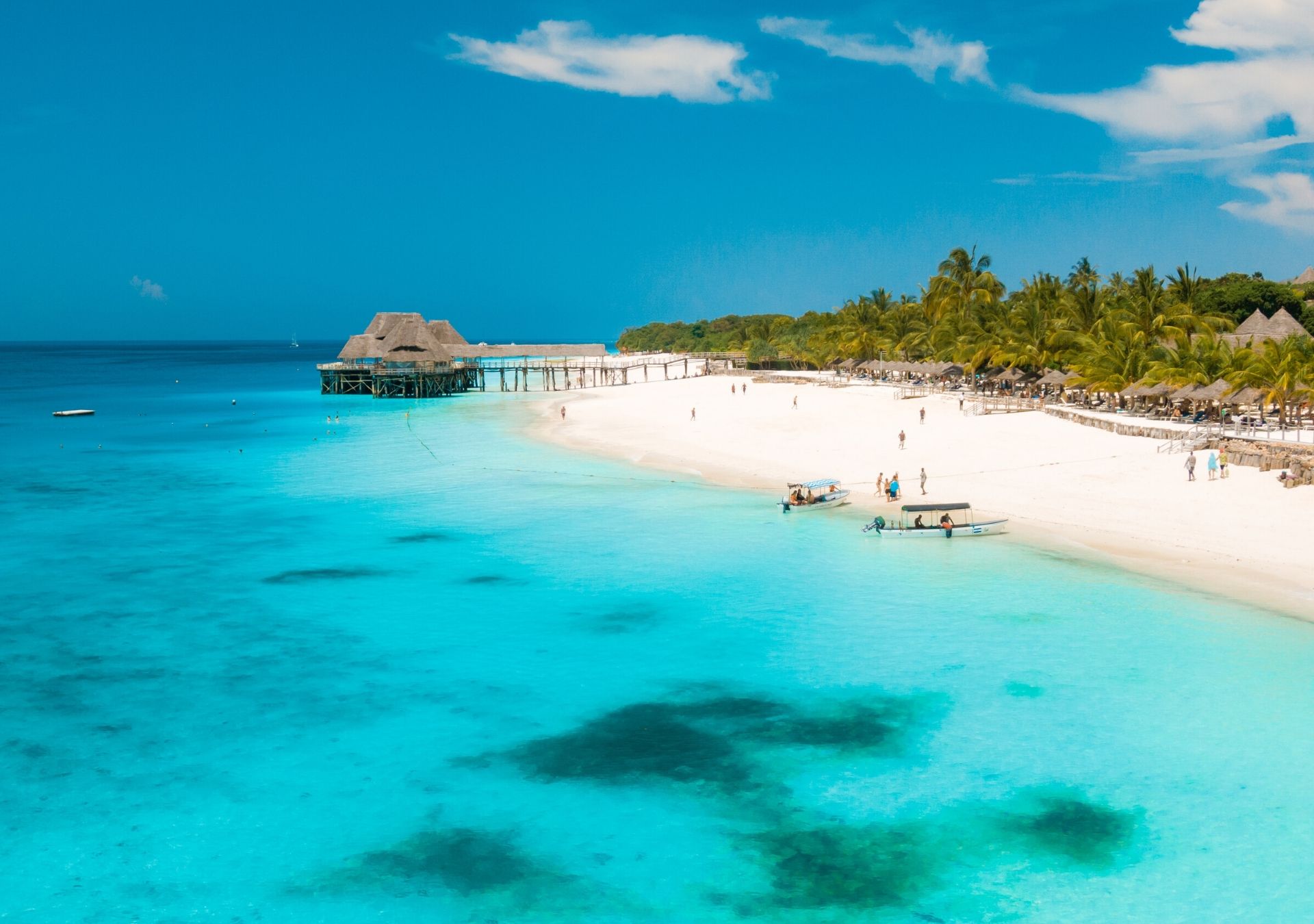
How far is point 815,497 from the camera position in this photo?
30953 millimetres

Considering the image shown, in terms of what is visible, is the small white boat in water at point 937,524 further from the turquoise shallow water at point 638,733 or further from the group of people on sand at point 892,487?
the group of people on sand at point 892,487

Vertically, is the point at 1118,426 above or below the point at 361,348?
below

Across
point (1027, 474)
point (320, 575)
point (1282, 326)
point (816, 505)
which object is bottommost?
point (320, 575)

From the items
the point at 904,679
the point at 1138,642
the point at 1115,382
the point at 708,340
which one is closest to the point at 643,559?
the point at 904,679

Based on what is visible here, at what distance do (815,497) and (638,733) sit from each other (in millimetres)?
16967

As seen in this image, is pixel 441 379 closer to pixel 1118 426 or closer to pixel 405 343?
pixel 405 343

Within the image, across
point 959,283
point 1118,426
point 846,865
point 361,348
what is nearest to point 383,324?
point 361,348

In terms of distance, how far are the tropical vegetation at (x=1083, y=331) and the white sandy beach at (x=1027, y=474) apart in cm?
452

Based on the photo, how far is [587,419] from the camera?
6231 cm

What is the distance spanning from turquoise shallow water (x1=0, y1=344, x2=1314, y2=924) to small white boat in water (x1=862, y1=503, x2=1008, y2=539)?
71 centimetres

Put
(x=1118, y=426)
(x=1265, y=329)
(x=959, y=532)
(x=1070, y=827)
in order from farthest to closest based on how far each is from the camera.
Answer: (x=1265, y=329), (x=1118, y=426), (x=959, y=532), (x=1070, y=827)

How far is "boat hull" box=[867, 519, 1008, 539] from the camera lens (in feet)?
89.0

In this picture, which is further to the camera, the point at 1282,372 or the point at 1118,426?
the point at 1118,426

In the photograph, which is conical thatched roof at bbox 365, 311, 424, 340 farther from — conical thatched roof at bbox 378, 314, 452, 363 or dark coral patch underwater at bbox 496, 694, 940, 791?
dark coral patch underwater at bbox 496, 694, 940, 791
